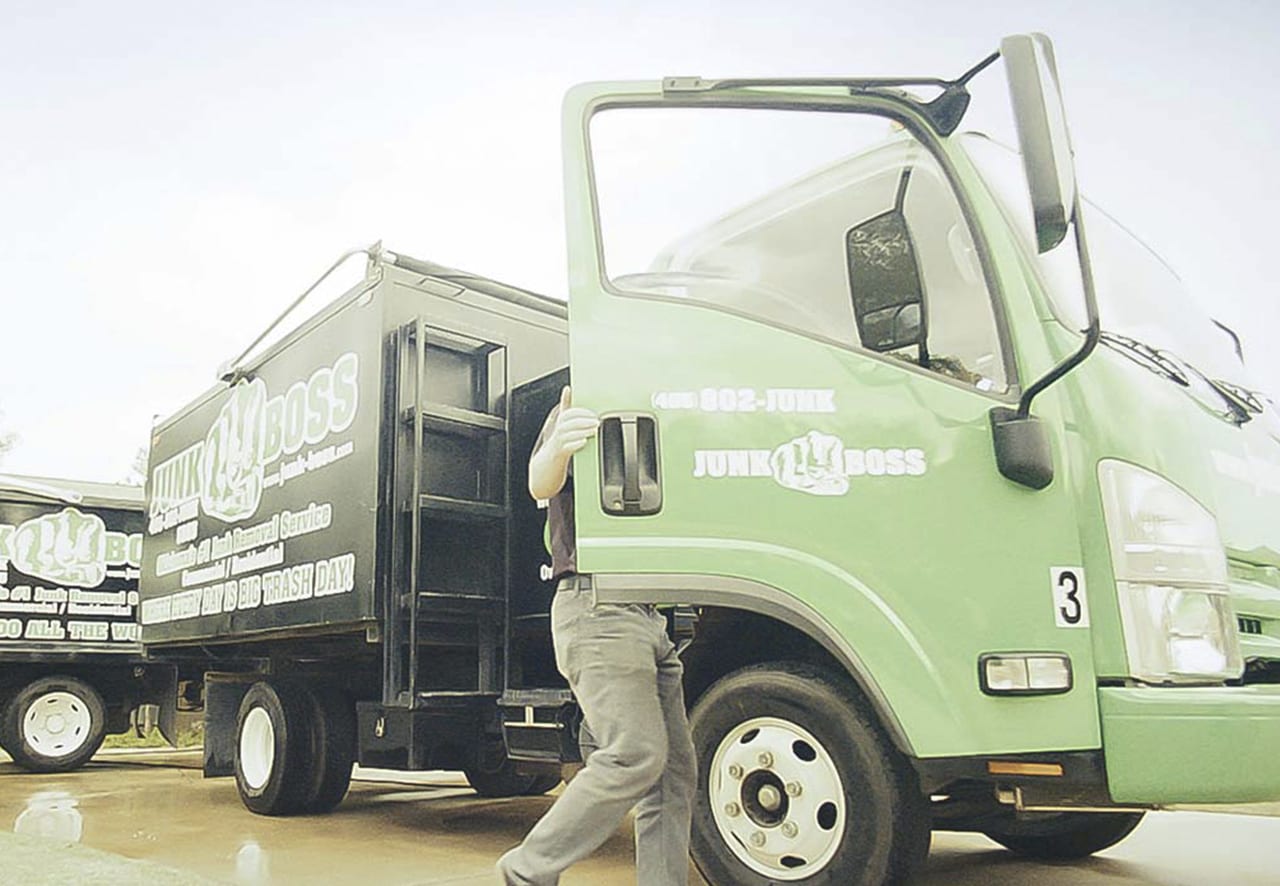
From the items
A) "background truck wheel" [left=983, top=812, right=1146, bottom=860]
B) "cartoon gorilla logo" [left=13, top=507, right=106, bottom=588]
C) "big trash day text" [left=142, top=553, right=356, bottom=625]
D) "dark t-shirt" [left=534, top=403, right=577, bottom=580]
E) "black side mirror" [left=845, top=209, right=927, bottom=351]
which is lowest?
"background truck wheel" [left=983, top=812, right=1146, bottom=860]

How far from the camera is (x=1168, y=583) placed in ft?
10.3

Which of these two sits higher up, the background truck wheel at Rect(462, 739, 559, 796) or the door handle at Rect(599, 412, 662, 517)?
the door handle at Rect(599, 412, 662, 517)

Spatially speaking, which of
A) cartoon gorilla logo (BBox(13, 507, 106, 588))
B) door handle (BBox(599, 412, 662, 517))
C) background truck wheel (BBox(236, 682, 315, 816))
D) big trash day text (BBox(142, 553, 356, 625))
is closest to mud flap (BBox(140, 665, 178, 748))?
cartoon gorilla logo (BBox(13, 507, 106, 588))

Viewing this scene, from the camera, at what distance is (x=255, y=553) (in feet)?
21.0

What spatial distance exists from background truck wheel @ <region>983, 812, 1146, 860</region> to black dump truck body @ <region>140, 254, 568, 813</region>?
6.92ft

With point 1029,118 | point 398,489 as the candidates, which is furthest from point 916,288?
point 398,489

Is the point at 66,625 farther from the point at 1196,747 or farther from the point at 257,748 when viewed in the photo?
the point at 1196,747

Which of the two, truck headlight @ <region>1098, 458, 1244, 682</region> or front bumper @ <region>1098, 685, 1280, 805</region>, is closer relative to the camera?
front bumper @ <region>1098, 685, 1280, 805</region>

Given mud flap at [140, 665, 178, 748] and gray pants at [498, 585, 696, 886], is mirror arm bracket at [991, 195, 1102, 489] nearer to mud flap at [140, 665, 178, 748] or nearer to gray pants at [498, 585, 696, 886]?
gray pants at [498, 585, 696, 886]

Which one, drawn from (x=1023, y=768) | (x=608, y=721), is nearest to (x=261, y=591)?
(x=608, y=721)

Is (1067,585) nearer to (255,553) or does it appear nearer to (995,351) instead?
(995,351)

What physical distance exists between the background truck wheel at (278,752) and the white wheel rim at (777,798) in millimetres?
3534

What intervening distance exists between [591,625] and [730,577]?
1.38ft

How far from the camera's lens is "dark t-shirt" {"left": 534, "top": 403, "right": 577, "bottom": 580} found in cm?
358
